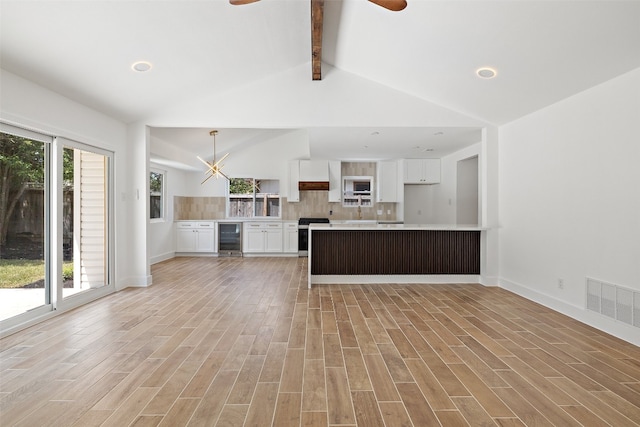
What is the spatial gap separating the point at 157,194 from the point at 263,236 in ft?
8.44

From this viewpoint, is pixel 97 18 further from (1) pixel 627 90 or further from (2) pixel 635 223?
(2) pixel 635 223

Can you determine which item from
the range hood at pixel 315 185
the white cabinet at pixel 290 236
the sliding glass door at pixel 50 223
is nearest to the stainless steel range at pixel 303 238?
the white cabinet at pixel 290 236

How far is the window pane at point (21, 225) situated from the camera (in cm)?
331

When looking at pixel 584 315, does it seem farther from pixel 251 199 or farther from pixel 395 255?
pixel 251 199

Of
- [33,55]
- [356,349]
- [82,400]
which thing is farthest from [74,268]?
[356,349]

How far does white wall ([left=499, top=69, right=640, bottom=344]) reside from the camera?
126 inches

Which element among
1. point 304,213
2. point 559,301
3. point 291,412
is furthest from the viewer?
point 304,213

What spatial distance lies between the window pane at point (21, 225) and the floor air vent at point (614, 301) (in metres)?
5.67

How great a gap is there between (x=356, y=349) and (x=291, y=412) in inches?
40.3

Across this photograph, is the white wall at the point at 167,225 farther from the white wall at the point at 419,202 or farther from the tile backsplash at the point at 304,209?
the white wall at the point at 419,202

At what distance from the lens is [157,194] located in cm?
800

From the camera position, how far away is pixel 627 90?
3.21 m

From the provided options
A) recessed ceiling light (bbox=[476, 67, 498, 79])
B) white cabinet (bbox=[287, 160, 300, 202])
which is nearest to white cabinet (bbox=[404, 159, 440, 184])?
white cabinet (bbox=[287, 160, 300, 202])

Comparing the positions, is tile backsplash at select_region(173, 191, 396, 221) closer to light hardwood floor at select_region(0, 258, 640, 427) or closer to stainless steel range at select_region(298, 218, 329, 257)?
stainless steel range at select_region(298, 218, 329, 257)
